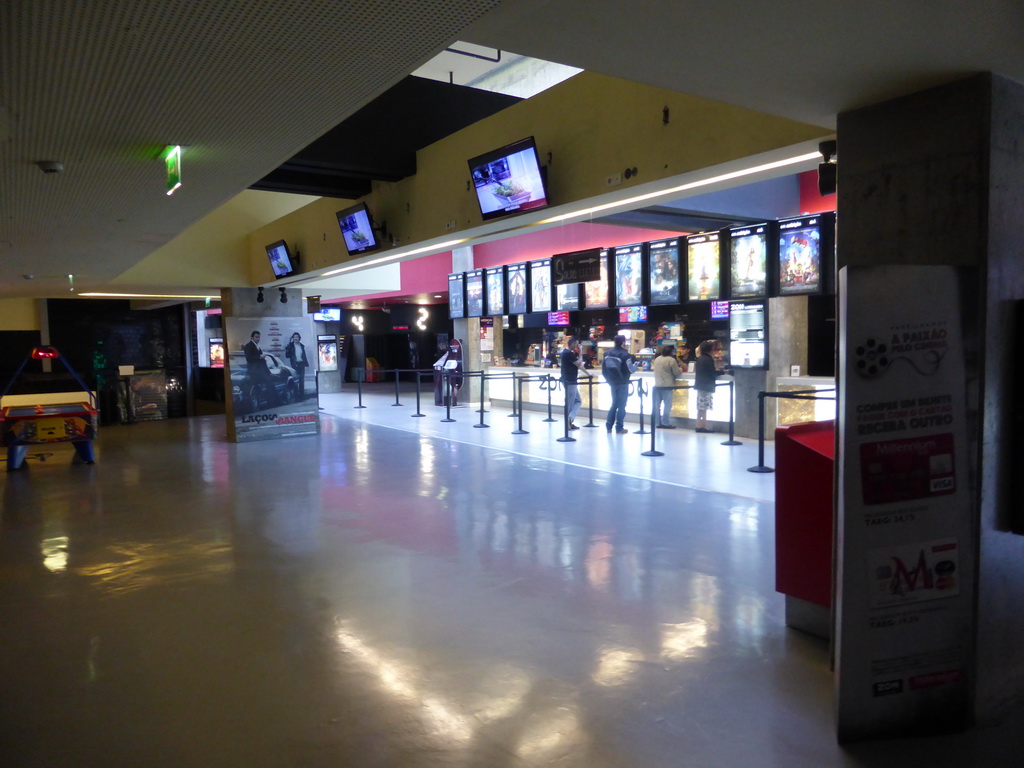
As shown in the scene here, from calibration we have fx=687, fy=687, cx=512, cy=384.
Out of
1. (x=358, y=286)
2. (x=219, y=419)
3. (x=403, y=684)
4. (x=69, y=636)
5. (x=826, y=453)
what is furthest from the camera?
(x=219, y=419)

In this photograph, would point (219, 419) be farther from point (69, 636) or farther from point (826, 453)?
point (826, 453)

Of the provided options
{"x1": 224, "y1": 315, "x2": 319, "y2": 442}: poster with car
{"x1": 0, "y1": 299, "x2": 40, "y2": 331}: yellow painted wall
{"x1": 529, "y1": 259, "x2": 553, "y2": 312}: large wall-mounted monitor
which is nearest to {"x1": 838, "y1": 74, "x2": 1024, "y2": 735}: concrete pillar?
{"x1": 529, "y1": 259, "x2": 553, "y2": 312}: large wall-mounted monitor

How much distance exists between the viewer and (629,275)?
34.5ft

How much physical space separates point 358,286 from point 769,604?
38.2 ft

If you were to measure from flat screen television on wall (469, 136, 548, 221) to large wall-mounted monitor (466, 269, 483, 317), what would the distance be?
7.51 metres

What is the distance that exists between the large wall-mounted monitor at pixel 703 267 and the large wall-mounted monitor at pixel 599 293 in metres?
1.84

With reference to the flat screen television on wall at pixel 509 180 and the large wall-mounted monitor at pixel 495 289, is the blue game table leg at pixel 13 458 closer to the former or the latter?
the large wall-mounted monitor at pixel 495 289

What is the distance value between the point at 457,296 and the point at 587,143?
31.5ft

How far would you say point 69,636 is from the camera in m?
4.09

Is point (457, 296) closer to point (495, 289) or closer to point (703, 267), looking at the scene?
point (495, 289)

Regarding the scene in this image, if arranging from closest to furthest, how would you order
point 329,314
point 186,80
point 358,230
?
1. point 186,80
2. point 358,230
3. point 329,314

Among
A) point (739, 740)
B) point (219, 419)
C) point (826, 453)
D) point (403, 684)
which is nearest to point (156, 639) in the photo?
point (403, 684)

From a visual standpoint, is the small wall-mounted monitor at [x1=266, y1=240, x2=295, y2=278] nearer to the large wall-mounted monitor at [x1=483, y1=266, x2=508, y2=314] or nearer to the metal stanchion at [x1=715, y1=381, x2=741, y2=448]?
the large wall-mounted monitor at [x1=483, y1=266, x2=508, y2=314]

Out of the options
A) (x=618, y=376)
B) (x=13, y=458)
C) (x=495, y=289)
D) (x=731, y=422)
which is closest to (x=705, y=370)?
(x=731, y=422)
